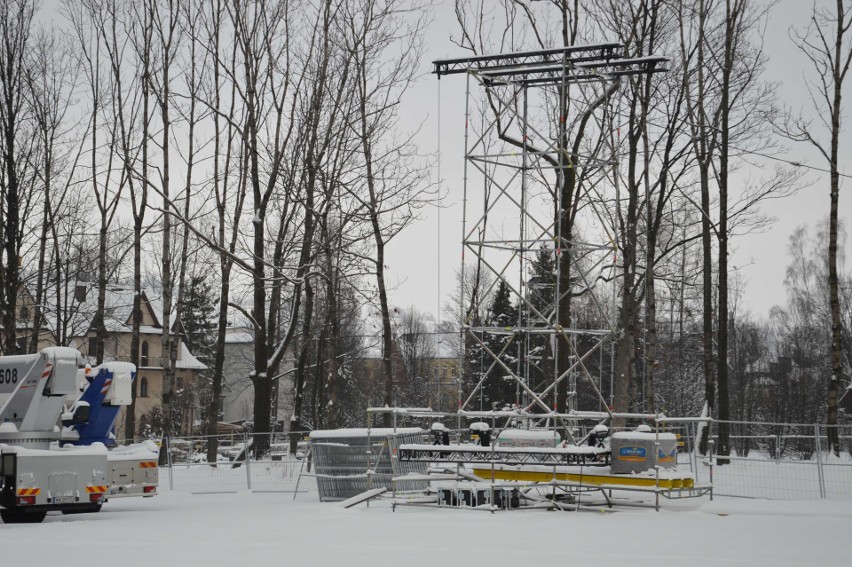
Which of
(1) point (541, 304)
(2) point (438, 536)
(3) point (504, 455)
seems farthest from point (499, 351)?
(2) point (438, 536)

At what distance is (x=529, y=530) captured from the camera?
12.6 m

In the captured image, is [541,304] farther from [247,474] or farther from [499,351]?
[499,351]

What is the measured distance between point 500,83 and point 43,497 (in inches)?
410

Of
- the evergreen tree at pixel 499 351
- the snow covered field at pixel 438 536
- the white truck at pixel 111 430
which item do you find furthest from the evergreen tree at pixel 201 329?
the snow covered field at pixel 438 536

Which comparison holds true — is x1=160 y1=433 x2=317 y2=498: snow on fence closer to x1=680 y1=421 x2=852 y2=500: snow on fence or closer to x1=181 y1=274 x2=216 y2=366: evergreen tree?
x1=680 y1=421 x2=852 y2=500: snow on fence

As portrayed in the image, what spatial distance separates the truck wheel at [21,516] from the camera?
1521 cm

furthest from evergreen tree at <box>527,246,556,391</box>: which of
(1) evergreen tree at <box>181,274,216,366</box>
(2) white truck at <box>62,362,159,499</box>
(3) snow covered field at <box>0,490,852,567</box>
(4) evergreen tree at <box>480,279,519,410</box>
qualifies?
(1) evergreen tree at <box>181,274,216,366</box>

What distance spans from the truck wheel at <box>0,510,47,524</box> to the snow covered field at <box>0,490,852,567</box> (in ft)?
1.27

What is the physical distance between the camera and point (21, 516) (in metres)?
15.4

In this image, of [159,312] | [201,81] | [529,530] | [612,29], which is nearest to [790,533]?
[529,530]

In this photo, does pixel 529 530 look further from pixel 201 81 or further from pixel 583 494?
pixel 201 81

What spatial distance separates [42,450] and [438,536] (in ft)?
22.8

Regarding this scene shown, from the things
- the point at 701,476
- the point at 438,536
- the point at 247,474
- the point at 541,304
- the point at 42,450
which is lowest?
the point at 701,476

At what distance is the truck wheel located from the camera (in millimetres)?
15211
